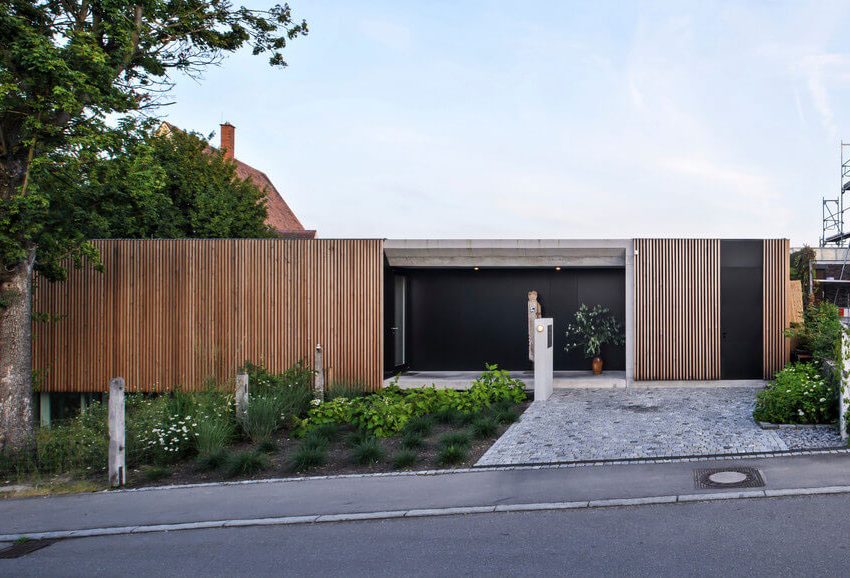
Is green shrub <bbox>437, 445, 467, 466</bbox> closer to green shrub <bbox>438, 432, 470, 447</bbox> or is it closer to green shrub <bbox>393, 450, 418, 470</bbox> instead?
green shrub <bbox>393, 450, 418, 470</bbox>

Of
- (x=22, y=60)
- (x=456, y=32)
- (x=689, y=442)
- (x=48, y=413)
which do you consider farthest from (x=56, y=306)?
(x=689, y=442)

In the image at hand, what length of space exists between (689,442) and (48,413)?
12146mm

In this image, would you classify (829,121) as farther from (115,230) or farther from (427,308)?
(115,230)

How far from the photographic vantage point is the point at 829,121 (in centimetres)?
1518

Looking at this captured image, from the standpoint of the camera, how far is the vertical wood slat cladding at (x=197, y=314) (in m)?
13.4

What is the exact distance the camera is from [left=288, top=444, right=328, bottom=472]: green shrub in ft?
27.1

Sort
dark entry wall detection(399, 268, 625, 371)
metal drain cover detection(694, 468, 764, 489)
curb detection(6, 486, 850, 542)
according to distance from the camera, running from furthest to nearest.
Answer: dark entry wall detection(399, 268, 625, 371)
metal drain cover detection(694, 468, 764, 489)
curb detection(6, 486, 850, 542)

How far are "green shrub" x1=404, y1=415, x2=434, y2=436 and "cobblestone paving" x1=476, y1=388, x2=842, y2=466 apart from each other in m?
1.15

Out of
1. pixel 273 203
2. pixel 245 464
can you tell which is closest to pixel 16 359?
pixel 245 464

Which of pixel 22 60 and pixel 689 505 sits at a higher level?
pixel 22 60

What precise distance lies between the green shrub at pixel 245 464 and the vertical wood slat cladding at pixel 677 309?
8427 mm

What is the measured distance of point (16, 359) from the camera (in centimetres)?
1008

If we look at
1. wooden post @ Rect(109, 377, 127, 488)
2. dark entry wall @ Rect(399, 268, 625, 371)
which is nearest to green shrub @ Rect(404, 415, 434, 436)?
wooden post @ Rect(109, 377, 127, 488)

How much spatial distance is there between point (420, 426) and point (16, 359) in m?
6.16
